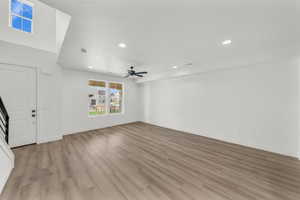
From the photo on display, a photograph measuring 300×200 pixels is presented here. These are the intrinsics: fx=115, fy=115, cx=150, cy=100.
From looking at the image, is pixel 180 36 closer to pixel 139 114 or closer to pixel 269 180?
pixel 269 180

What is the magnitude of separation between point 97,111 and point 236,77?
20.1ft

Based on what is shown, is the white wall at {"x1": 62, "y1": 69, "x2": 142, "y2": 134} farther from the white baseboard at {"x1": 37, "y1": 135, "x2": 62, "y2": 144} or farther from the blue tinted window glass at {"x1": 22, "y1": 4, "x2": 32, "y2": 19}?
the blue tinted window glass at {"x1": 22, "y1": 4, "x2": 32, "y2": 19}

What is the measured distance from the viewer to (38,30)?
3.58 m

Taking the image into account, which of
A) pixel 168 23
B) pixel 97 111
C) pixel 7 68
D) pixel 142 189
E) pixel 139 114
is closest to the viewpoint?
pixel 142 189

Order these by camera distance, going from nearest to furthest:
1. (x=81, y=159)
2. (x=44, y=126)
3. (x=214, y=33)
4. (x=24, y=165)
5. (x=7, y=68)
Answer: (x=214, y=33) → (x=24, y=165) → (x=81, y=159) → (x=7, y=68) → (x=44, y=126)

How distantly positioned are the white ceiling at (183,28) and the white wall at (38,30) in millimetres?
786

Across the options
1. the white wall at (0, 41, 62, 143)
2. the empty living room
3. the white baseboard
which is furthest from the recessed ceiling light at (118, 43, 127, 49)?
the white baseboard

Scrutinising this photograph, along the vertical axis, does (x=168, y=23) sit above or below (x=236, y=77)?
above

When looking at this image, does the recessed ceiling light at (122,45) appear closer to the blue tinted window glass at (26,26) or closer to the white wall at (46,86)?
the white wall at (46,86)

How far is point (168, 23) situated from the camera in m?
2.02

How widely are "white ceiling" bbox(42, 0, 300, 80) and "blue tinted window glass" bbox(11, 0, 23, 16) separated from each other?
1681 mm

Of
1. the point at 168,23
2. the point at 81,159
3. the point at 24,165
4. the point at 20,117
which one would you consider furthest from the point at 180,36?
the point at 20,117

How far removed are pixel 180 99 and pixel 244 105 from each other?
2.43m

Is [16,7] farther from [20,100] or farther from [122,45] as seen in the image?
[122,45]
